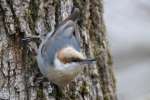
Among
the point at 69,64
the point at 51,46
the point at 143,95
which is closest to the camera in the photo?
the point at 69,64

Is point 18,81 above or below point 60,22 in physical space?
below

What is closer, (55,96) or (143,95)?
(55,96)

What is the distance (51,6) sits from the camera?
2.04 m

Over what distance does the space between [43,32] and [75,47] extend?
0.24 m

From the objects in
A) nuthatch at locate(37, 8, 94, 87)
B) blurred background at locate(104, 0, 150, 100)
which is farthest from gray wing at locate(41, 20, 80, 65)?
blurred background at locate(104, 0, 150, 100)

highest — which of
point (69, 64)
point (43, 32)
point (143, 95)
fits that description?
point (43, 32)

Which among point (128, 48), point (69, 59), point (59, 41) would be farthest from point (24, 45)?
point (128, 48)

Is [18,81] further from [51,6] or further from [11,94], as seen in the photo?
[51,6]

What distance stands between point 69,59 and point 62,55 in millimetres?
52

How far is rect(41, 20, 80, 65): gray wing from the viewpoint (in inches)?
70.2

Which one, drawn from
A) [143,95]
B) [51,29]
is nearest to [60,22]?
[51,29]

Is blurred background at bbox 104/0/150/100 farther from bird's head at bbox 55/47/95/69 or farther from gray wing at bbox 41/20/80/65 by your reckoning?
bird's head at bbox 55/47/95/69

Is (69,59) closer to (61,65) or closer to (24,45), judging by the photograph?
(61,65)

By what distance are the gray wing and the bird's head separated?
0.04m
